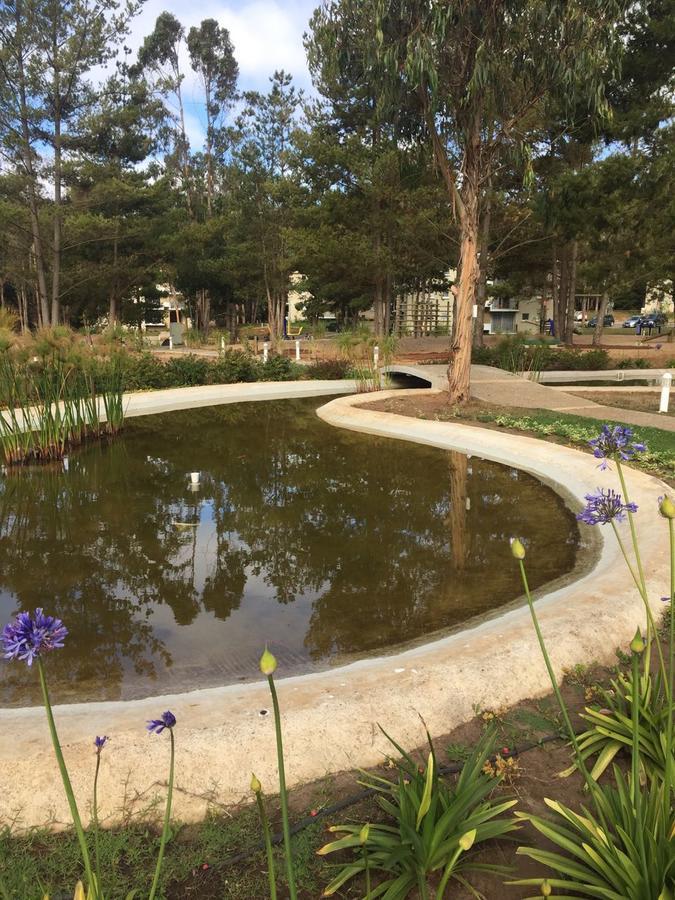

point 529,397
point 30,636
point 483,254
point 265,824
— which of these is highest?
point 483,254

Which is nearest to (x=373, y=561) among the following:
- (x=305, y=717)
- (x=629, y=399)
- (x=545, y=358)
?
(x=305, y=717)

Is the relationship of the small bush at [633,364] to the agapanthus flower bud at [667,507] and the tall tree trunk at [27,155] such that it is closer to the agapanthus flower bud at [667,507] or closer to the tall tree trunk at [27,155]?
the tall tree trunk at [27,155]

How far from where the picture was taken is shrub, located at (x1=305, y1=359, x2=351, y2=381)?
17.5 metres

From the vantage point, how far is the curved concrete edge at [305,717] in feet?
7.32

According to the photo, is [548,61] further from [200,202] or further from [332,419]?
[200,202]

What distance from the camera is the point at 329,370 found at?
17.6 m

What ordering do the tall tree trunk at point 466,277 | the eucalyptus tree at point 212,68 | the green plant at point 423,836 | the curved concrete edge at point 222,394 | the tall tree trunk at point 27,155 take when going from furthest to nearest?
the eucalyptus tree at point 212,68
the tall tree trunk at point 27,155
the curved concrete edge at point 222,394
the tall tree trunk at point 466,277
the green plant at point 423,836

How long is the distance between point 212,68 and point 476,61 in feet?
107

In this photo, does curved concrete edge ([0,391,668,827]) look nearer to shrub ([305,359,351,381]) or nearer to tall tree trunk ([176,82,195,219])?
shrub ([305,359,351,381])

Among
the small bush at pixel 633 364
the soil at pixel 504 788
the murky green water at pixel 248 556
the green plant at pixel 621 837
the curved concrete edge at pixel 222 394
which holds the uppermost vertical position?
the small bush at pixel 633 364

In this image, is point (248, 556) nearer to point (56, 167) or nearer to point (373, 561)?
point (373, 561)

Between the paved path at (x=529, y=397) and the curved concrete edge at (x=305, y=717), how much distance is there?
692 centimetres

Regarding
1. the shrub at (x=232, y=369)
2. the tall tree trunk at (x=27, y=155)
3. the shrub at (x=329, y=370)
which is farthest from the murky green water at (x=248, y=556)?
the tall tree trunk at (x=27, y=155)

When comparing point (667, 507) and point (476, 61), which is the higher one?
point (476, 61)
